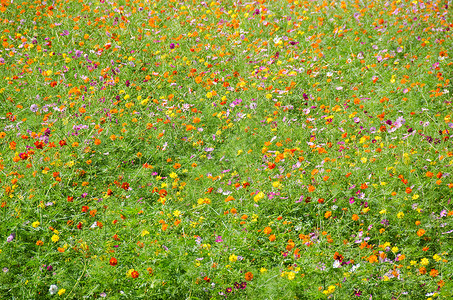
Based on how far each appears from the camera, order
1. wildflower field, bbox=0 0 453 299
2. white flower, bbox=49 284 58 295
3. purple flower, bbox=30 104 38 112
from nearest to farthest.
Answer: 1. white flower, bbox=49 284 58 295
2. wildflower field, bbox=0 0 453 299
3. purple flower, bbox=30 104 38 112

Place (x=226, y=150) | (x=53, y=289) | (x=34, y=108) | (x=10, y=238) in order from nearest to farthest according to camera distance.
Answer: (x=53, y=289) → (x=10, y=238) → (x=226, y=150) → (x=34, y=108)

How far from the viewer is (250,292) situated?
98.9 inches

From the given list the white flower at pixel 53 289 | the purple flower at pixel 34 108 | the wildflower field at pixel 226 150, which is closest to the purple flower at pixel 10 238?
the wildflower field at pixel 226 150

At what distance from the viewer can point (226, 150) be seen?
13.1ft

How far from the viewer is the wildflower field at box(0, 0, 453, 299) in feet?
8.50

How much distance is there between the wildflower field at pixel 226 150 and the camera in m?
2.59

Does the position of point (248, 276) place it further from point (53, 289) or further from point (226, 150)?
point (226, 150)

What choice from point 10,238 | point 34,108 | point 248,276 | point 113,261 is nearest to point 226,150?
point 248,276

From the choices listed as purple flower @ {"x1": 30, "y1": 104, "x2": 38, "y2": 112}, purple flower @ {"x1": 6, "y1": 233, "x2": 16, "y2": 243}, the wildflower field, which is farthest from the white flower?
purple flower @ {"x1": 30, "y1": 104, "x2": 38, "y2": 112}

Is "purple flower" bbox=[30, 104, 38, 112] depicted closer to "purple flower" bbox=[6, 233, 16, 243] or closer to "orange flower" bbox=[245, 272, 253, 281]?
"purple flower" bbox=[6, 233, 16, 243]

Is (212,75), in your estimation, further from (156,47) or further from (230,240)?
(230,240)

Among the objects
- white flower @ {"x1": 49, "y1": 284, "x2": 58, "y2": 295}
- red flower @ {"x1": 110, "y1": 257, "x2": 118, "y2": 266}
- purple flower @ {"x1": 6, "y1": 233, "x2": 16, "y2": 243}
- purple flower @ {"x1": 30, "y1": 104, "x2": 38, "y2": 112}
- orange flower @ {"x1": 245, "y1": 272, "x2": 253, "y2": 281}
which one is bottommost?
orange flower @ {"x1": 245, "y1": 272, "x2": 253, "y2": 281}

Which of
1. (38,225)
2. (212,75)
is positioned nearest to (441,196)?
(212,75)

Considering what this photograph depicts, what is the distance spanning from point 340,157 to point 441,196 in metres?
0.89
